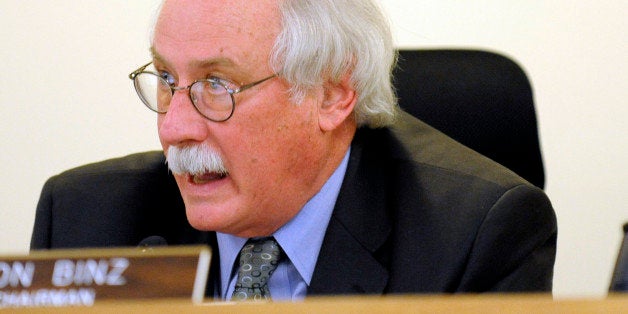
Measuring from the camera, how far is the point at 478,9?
8.43 ft

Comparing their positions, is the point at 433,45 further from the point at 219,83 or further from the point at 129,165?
the point at 219,83

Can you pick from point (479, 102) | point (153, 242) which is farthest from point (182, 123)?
point (479, 102)

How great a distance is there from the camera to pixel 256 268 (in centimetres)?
152

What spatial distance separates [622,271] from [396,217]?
64 centimetres

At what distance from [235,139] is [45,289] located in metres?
0.67

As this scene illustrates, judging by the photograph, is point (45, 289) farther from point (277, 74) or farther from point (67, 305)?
point (277, 74)

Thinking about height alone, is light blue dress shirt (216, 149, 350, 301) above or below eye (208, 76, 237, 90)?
below

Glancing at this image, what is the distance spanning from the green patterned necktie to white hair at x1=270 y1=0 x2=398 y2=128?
0.76ft

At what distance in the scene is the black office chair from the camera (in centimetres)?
93

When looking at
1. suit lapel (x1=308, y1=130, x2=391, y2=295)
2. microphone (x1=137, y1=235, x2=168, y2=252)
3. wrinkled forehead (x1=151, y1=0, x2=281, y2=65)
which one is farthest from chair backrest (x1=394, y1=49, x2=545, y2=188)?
microphone (x1=137, y1=235, x2=168, y2=252)

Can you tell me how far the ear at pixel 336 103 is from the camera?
1568 millimetres

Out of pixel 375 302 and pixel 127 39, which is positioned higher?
pixel 375 302

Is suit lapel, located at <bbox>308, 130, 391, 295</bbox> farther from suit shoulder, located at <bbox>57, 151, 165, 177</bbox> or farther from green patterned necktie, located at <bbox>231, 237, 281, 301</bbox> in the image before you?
suit shoulder, located at <bbox>57, 151, 165, 177</bbox>

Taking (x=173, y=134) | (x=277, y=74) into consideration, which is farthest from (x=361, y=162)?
(x=173, y=134)
